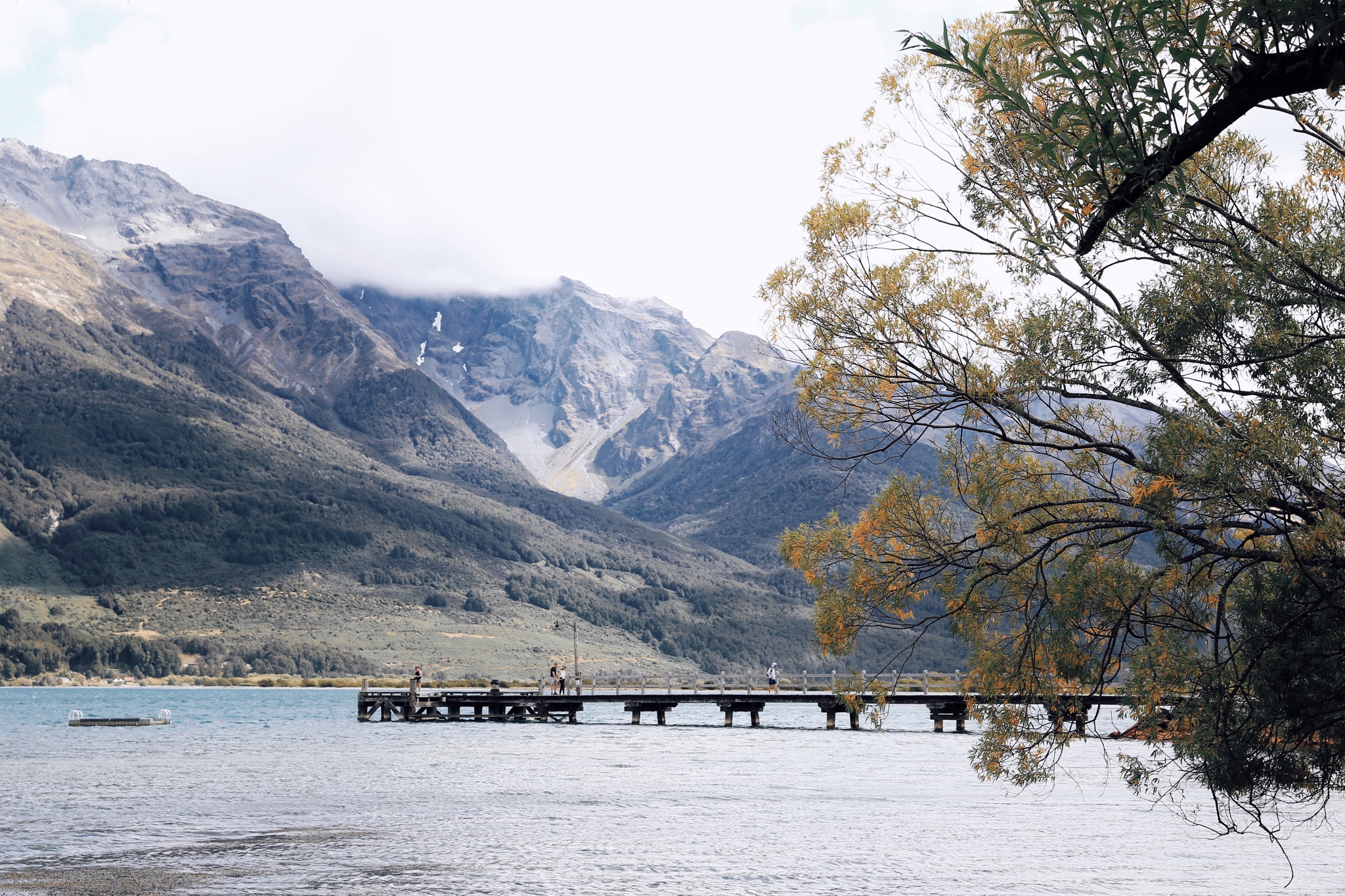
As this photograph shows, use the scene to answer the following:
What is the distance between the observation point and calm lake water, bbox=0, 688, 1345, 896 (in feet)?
79.9

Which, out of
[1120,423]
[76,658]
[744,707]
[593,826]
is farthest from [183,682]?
[1120,423]

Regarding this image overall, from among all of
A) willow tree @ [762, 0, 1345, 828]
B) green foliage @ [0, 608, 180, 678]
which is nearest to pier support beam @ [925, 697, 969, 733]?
willow tree @ [762, 0, 1345, 828]

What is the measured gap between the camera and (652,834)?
31.4 meters

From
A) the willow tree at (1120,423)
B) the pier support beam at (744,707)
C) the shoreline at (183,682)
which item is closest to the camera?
the willow tree at (1120,423)

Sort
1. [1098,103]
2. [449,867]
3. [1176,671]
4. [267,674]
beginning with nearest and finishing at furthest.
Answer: [1098,103]
[1176,671]
[449,867]
[267,674]

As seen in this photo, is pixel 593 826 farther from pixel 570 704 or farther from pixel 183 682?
pixel 183 682

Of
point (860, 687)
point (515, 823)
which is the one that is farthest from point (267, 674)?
point (860, 687)

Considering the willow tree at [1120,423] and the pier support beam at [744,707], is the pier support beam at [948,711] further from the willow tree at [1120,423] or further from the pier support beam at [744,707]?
the willow tree at [1120,423]

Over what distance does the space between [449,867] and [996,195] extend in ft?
60.3

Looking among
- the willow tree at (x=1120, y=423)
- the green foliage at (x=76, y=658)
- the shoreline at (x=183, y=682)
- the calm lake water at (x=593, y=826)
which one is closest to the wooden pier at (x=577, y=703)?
the calm lake water at (x=593, y=826)

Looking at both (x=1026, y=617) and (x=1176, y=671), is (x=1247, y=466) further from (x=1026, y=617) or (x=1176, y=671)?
(x=1026, y=617)

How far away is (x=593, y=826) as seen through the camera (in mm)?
33125

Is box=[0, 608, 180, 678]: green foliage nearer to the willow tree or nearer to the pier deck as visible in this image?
the pier deck

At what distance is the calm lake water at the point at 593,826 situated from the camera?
958 inches
